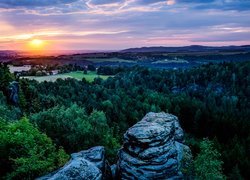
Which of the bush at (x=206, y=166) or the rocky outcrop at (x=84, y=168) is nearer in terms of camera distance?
the bush at (x=206, y=166)

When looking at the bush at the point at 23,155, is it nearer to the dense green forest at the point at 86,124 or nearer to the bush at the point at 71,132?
the dense green forest at the point at 86,124

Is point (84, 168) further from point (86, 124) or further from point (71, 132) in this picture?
point (86, 124)

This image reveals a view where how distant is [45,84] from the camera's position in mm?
160500

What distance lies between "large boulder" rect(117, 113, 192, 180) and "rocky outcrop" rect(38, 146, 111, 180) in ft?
6.31

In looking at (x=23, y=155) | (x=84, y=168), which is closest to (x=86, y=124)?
(x=23, y=155)

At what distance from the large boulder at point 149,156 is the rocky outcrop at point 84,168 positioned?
6.31ft

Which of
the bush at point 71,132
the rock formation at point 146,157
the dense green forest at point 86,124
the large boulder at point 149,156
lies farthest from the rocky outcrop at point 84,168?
the bush at point 71,132

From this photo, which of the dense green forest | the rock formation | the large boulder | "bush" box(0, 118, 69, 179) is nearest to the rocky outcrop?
the rock formation

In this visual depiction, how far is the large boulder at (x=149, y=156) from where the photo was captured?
29125 mm

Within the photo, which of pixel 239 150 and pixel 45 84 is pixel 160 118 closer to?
pixel 239 150

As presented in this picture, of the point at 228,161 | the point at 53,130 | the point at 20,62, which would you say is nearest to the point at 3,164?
the point at 53,130

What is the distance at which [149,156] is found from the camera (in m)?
29.1

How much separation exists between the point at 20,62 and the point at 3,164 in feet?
543

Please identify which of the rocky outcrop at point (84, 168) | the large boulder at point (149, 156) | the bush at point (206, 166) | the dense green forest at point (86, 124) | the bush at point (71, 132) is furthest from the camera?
the bush at point (71, 132)
